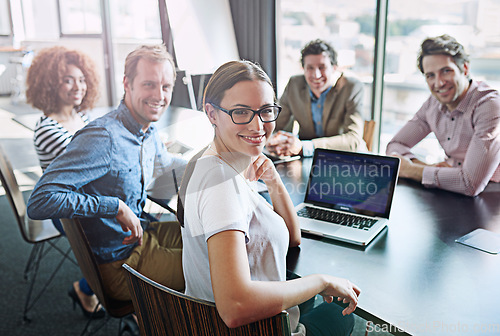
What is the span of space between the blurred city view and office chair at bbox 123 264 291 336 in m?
1.99

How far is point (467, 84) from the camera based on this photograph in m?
1.76

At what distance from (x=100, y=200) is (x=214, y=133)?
1.95ft

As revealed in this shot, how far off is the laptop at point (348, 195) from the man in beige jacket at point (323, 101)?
903 mm

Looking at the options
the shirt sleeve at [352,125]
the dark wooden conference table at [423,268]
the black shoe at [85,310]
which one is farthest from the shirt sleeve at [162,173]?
the shirt sleeve at [352,125]

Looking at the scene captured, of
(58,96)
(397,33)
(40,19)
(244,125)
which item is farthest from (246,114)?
(397,33)

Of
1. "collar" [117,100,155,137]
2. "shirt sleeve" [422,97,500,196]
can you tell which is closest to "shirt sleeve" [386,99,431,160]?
"shirt sleeve" [422,97,500,196]

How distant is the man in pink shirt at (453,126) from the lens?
61.2 inches

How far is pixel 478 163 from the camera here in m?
1.55

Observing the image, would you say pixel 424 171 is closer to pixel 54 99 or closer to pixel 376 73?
pixel 54 99

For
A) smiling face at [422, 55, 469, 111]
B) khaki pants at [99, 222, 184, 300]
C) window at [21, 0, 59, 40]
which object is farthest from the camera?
window at [21, 0, 59, 40]

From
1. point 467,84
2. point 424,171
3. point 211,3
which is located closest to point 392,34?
point 467,84

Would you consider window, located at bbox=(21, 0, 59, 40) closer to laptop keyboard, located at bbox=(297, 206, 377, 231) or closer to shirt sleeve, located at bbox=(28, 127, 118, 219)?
shirt sleeve, located at bbox=(28, 127, 118, 219)

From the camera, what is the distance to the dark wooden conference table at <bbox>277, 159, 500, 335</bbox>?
32.9 inches

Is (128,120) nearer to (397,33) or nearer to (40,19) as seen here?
(40,19)
